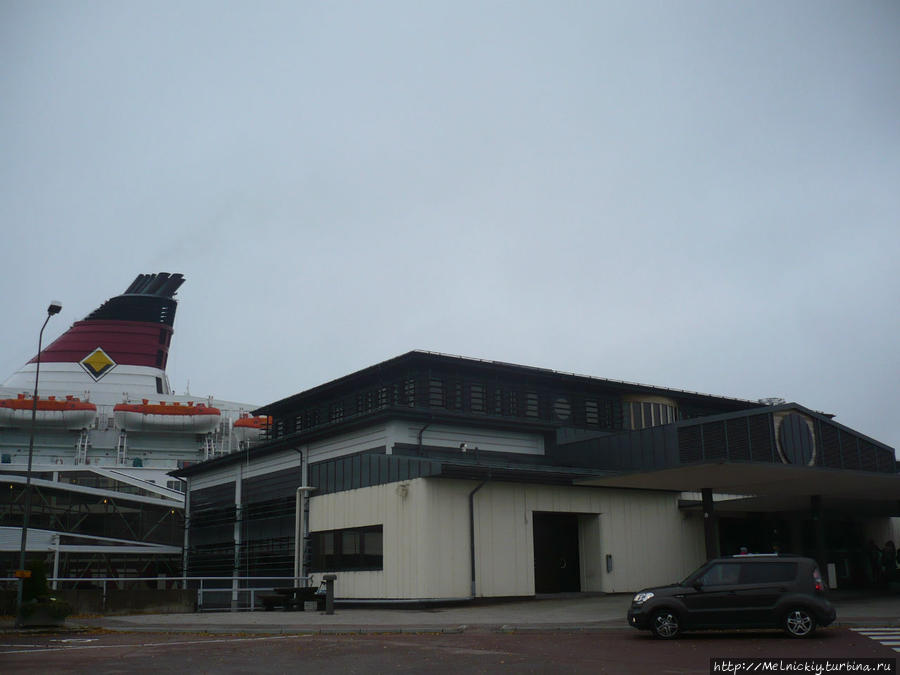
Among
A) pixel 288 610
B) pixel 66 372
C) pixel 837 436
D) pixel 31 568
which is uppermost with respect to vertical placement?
pixel 66 372

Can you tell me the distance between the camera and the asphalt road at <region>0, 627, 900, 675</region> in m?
12.2

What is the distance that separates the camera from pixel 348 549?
29.0 m

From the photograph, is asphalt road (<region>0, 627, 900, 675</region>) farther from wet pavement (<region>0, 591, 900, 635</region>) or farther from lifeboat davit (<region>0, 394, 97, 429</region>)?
lifeboat davit (<region>0, 394, 97, 429</region>)

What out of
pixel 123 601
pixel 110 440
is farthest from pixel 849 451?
pixel 110 440

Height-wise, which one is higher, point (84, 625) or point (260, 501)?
point (260, 501)

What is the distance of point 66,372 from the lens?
70250 mm

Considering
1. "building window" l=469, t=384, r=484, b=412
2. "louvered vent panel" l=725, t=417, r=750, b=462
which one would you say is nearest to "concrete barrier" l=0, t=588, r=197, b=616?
"building window" l=469, t=384, r=484, b=412

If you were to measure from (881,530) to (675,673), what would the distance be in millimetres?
32228

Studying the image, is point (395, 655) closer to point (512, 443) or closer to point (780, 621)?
point (780, 621)

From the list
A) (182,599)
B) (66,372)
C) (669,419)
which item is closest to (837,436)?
(669,419)

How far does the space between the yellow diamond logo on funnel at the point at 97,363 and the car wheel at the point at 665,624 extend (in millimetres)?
63696

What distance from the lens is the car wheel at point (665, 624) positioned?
15820 millimetres

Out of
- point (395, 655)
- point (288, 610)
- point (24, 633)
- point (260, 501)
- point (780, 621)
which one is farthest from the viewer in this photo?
point (260, 501)

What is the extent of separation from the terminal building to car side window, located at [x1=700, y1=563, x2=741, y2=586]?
19.2 feet
